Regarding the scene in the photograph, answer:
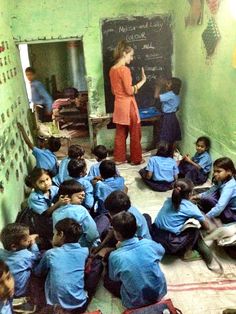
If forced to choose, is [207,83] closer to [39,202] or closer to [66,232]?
[39,202]

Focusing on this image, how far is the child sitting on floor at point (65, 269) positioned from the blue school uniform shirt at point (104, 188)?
41.9 inches

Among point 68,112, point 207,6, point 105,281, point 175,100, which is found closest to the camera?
point 105,281

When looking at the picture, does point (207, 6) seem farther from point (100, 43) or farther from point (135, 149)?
point (135, 149)

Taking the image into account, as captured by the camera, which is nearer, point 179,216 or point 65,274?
point 65,274

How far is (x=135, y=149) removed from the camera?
561 cm

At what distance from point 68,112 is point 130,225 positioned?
5.23 m

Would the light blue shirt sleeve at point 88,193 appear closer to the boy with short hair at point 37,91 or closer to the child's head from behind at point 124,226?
the child's head from behind at point 124,226

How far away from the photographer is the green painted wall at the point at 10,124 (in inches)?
147

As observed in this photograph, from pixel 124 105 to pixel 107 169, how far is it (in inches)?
80.3

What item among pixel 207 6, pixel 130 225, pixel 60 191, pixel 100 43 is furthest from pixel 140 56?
pixel 130 225

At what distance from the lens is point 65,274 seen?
247 centimetres

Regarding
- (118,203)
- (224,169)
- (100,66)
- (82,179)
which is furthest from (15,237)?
(100,66)

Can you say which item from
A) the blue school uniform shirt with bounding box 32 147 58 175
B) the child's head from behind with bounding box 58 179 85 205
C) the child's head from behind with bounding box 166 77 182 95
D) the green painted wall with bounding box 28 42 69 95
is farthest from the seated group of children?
the green painted wall with bounding box 28 42 69 95

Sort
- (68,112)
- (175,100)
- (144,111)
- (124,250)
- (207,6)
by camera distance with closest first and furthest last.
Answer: (124,250), (207,6), (175,100), (144,111), (68,112)
